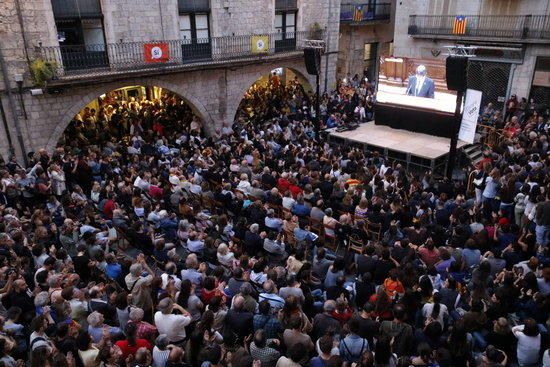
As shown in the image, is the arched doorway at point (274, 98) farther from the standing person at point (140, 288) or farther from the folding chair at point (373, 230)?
the standing person at point (140, 288)

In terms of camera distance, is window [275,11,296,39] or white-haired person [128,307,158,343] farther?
window [275,11,296,39]

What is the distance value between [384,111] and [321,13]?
19.8 ft

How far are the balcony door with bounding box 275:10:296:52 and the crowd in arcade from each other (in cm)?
736

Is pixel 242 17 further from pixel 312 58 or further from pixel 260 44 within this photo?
pixel 312 58

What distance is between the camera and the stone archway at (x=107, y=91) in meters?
14.2

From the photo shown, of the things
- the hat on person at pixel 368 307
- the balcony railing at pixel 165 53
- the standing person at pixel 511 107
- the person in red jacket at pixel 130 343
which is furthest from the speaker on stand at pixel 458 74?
the person in red jacket at pixel 130 343

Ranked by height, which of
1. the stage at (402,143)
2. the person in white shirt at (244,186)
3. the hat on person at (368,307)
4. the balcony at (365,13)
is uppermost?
the balcony at (365,13)

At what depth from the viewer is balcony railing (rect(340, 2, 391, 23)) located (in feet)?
85.1

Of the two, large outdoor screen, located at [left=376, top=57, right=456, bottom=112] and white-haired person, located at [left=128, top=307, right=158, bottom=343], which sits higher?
large outdoor screen, located at [left=376, top=57, right=456, bottom=112]

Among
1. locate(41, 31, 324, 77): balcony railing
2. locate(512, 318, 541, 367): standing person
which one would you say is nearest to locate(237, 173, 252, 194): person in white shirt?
locate(512, 318, 541, 367): standing person

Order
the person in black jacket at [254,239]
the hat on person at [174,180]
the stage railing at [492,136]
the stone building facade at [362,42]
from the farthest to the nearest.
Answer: the stone building facade at [362,42] < the stage railing at [492,136] < the hat on person at [174,180] < the person in black jacket at [254,239]

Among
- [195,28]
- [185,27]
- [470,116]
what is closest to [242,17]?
[195,28]

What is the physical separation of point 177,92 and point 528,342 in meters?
14.2

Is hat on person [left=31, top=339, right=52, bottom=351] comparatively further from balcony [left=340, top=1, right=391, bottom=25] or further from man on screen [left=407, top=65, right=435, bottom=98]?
balcony [left=340, top=1, right=391, bottom=25]
